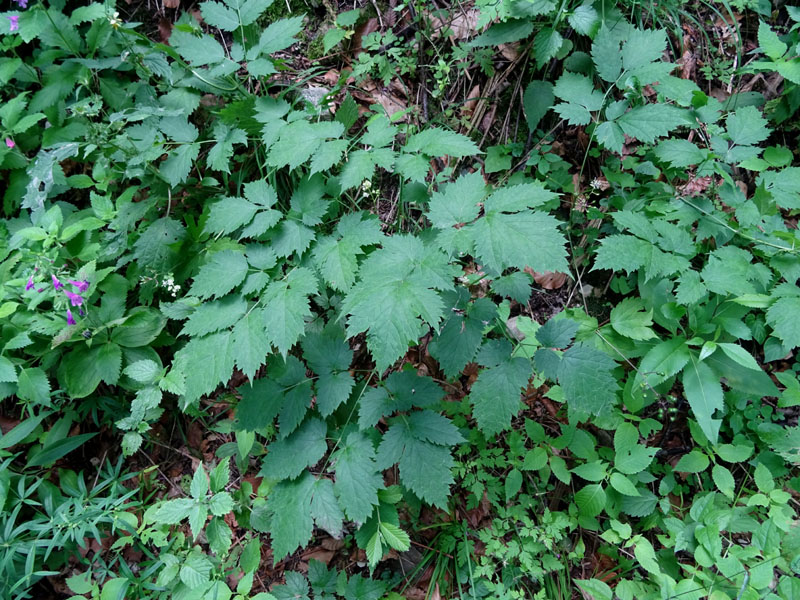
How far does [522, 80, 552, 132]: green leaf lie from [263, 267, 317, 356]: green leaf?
4.66 ft

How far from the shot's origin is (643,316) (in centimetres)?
201

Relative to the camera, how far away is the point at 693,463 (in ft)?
6.64

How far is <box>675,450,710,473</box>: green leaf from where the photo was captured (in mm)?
2016

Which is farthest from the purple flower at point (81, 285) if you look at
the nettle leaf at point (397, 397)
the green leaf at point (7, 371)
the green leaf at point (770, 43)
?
the green leaf at point (770, 43)

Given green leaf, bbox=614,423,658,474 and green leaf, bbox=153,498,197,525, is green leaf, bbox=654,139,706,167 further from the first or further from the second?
green leaf, bbox=153,498,197,525

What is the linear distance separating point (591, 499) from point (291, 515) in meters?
1.24

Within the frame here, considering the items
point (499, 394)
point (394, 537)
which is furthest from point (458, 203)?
point (394, 537)

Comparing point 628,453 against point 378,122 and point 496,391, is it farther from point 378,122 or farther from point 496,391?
point 378,122

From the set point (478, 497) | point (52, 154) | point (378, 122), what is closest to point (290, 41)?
point (378, 122)

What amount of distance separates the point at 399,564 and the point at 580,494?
0.87 meters

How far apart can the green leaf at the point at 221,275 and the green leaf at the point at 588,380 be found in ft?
3.87

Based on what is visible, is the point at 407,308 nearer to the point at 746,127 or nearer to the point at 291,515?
the point at 291,515

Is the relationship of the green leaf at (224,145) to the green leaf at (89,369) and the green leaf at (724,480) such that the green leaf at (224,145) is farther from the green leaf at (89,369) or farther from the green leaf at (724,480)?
the green leaf at (724,480)

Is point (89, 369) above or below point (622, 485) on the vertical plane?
above
